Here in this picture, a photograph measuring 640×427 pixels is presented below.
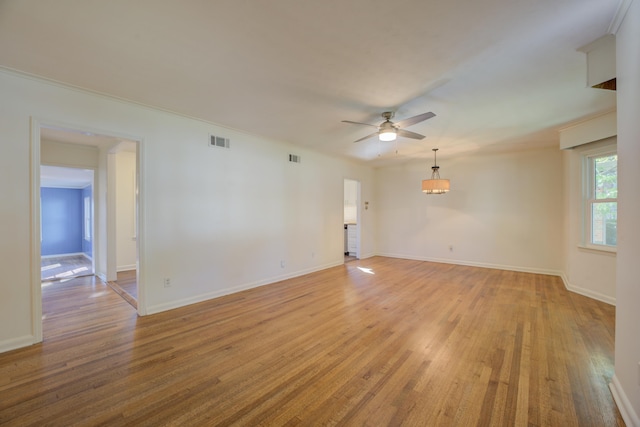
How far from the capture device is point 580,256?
436 centimetres

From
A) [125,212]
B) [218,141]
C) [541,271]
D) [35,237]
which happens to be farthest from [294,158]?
[541,271]

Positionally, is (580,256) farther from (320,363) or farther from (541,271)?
(320,363)

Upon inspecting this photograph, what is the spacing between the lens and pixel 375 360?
2.37 metres

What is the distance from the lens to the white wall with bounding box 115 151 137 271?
234 inches

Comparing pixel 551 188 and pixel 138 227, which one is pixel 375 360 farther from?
pixel 551 188

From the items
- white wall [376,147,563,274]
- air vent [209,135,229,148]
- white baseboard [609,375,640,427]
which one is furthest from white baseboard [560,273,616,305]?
air vent [209,135,229,148]

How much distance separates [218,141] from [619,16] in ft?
14.2

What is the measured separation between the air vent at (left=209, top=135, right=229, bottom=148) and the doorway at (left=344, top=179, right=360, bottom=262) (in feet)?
12.3

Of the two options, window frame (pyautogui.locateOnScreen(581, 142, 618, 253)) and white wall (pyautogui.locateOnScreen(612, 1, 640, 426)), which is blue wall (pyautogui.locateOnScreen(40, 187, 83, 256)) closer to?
white wall (pyautogui.locateOnScreen(612, 1, 640, 426))

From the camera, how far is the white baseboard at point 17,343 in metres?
2.48

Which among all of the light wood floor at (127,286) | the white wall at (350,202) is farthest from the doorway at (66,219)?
the white wall at (350,202)

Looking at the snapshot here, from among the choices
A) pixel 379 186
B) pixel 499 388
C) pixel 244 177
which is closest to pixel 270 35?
pixel 244 177

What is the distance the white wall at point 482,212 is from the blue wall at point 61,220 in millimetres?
9842

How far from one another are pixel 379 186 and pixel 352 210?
55.9 inches
